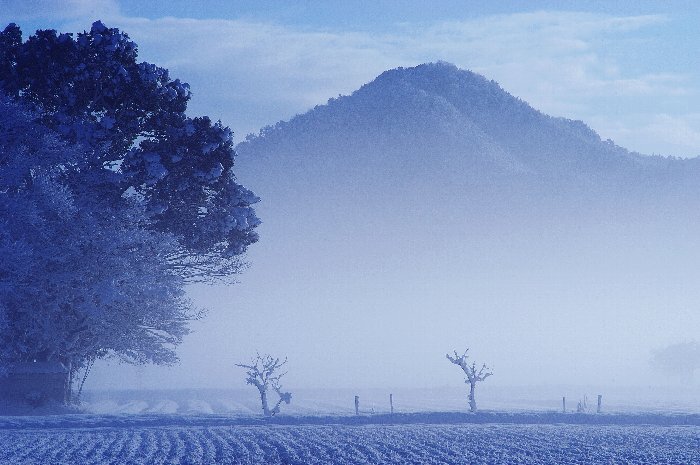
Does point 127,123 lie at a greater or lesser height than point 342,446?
greater

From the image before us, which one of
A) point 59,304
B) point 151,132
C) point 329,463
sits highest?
point 151,132

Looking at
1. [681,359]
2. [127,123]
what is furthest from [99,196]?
[681,359]

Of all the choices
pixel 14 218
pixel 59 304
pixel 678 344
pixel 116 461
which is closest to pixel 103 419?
pixel 59 304

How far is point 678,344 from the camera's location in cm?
19388

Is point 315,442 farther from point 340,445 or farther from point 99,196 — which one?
point 99,196

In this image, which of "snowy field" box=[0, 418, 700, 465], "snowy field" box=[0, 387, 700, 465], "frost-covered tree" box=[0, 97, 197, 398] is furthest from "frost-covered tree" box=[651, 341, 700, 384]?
"frost-covered tree" box=[0, 97, 197, 398]

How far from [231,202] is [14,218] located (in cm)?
→ 1183

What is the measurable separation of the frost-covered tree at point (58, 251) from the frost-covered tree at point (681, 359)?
16579 centimetres

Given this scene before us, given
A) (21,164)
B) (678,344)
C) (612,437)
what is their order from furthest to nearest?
(678,344), (21,164), (612,437)

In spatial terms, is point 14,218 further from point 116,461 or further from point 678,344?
point 678,344

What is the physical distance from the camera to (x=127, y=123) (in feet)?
148

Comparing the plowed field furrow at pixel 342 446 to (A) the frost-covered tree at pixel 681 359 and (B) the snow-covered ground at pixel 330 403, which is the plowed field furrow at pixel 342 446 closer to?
(B) the snow-covered ground at pixel 330 403

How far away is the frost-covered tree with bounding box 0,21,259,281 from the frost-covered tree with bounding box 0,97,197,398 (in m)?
1.50

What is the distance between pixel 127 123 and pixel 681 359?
6644 inches
